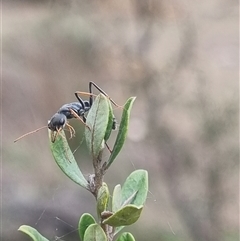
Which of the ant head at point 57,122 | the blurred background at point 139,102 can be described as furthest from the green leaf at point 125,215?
the blurred background at point 139,102

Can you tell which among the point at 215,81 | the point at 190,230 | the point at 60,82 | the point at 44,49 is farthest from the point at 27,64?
the point at 190,230

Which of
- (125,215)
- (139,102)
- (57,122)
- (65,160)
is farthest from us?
(139,102)

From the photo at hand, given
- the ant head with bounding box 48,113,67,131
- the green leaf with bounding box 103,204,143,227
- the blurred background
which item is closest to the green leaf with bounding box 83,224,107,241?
the green leaf with bounding box 103,204,143,227

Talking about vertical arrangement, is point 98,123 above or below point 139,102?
above

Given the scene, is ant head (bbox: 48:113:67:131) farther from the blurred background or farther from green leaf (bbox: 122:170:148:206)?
the blurred background

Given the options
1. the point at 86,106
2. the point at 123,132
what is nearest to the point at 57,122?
the point at 86,106

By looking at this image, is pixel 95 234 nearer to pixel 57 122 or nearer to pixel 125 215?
pixel 125 215
